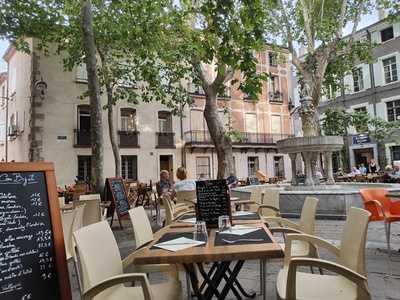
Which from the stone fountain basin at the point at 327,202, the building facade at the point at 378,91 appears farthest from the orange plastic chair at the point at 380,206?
the building facade at the point at 378,91

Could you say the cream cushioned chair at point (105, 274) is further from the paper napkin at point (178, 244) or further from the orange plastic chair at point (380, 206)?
the orange plastic chair at point (380, 206)

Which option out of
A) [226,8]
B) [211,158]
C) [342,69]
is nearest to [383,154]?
[342,69]

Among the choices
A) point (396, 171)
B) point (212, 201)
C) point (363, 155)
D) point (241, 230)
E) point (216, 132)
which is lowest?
point (241, 230)

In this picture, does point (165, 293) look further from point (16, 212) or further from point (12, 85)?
point (12, 85)

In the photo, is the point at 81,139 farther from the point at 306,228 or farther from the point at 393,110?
the point at 393,110

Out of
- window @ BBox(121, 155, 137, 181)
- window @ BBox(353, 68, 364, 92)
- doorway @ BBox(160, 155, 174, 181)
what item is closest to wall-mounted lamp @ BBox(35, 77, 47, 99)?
window @ BBox(121, 155, 137, 181)

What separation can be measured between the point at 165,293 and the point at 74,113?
57.2ft

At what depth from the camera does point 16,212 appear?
7.36 feet

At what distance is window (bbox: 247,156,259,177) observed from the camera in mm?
24381

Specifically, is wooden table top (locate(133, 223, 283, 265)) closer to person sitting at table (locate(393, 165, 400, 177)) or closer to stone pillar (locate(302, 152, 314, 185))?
stone pillar (locate(302, 152, 314, 185))

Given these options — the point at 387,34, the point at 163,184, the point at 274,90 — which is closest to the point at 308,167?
the point at 163,184

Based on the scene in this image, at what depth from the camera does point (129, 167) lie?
19.7m

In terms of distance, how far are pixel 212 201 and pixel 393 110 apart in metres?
24.2

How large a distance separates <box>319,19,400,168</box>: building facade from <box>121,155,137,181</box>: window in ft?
44.5
